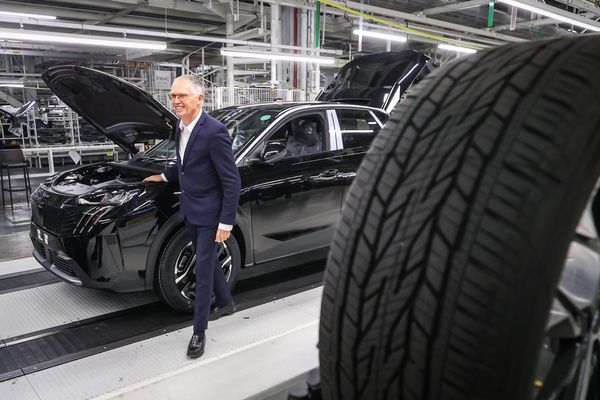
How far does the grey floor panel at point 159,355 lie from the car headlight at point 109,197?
3.39ft

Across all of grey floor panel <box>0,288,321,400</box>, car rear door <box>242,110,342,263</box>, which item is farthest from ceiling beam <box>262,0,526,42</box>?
grey floor panel <box>0,288,321,400</box>

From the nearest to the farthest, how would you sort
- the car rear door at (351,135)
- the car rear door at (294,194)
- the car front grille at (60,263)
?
the car front grille at (60,263) < the car rear door at (294,194) < the car rear door at (351,135)

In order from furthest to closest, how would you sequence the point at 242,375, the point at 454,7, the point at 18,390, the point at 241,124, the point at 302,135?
the point at 454,7 → the point at 302,135 → the point at 241,124 → the point at 18,390 → the point at 242,375

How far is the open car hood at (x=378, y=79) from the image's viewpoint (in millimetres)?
5863

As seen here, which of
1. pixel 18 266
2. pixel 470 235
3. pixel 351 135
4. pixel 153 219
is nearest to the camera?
pixel 470 235

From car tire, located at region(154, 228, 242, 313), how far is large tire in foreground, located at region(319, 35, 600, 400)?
2776 millimetres

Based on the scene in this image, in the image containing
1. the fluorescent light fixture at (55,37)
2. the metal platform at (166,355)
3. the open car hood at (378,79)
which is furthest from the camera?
the fluorescent light fixture at (55,37)

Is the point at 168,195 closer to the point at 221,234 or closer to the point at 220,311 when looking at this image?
the point at 221,234

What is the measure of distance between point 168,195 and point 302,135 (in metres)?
1.45

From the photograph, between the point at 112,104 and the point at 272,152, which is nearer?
the point at 272,152

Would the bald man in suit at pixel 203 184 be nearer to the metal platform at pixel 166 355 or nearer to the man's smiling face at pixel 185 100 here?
the man's smiling face at pixel 185 100

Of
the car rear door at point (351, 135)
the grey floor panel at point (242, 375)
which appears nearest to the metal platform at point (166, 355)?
the grey floor panel at point (242, 375)

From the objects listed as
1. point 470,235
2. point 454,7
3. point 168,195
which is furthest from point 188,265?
point 454,7

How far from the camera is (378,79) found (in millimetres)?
6137
